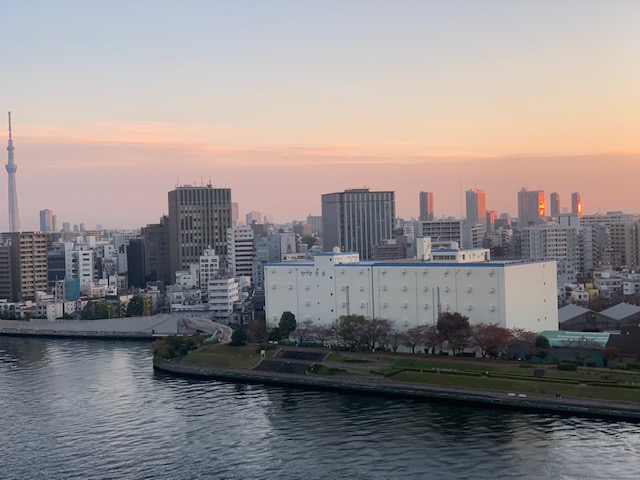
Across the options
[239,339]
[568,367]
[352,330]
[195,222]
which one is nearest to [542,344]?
[568,367]

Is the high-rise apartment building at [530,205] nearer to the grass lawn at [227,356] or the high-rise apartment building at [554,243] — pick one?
the high-rise apartment building at [554,243]

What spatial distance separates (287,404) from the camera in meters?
17.4

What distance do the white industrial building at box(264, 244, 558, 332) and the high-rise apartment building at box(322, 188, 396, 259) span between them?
2957cm

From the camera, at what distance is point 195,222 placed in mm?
46438

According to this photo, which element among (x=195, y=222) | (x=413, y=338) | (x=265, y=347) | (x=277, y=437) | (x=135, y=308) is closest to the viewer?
(x=277, y=437)

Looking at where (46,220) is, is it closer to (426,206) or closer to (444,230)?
(426,206)

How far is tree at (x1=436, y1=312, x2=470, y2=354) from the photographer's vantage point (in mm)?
20031

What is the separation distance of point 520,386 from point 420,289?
6182mm

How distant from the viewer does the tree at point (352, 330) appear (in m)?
21.9

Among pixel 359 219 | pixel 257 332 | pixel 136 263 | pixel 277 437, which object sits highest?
pixel 359 219

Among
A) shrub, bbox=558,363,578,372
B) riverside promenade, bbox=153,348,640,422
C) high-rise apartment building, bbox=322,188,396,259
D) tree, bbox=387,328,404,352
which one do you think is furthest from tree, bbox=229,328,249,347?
high-rise apartment building, bbox=322,188,396,259

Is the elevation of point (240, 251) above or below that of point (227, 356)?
above

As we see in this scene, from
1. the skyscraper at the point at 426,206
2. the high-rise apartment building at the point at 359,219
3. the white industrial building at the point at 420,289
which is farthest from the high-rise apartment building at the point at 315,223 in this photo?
the white industrial building at the point at 420,289

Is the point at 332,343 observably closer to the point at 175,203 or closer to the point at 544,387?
the point at 544,387
